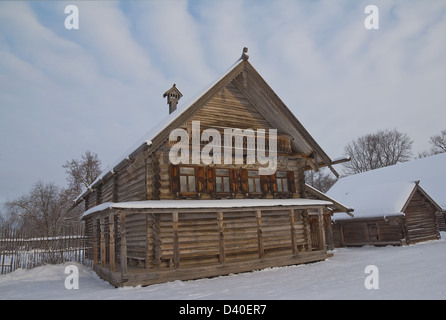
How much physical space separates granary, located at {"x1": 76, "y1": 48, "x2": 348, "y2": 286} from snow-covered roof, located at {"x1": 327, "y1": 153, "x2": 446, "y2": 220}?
10.3 meters

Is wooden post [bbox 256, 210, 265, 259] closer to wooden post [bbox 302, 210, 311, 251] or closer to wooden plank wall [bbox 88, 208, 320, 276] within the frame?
wooden plank wall [bbox 88, 208, 320, 276]

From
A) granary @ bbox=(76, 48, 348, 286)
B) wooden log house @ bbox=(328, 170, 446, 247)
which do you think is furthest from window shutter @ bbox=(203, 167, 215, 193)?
wooden log house @ bbox=(328, 170, 446, 247)

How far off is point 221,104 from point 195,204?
5.55m

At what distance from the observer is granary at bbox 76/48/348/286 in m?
12.6

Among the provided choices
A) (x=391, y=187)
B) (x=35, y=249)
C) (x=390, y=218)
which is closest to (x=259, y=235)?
(x=35, y=249)

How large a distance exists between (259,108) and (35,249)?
1456cm

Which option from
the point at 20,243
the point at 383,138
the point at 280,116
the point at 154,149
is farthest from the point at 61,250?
the point at 383,138

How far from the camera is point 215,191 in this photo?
14.8 metres

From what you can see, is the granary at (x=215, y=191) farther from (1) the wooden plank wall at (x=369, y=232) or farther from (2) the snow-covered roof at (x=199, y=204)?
(1) the wooden plank wall at (x=369, y=232)

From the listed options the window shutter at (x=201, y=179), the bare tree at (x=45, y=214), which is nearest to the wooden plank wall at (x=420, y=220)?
the window shutter at (x=201, y=179)

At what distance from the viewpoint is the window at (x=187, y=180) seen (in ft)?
46.3

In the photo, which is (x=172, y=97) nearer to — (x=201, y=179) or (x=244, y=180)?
(x=244, y=180)

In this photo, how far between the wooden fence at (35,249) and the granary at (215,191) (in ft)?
10.5
